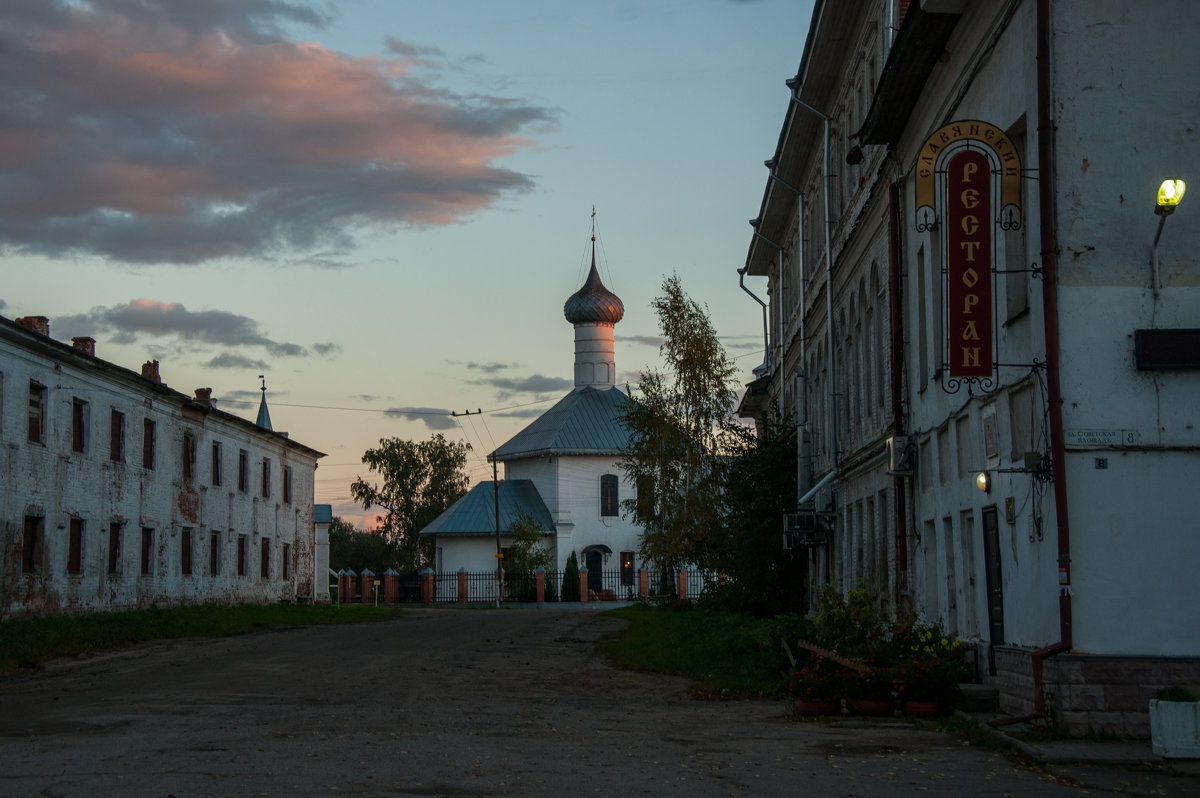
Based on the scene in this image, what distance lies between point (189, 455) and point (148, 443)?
3410 mm

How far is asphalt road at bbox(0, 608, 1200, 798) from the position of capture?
9.46 meters

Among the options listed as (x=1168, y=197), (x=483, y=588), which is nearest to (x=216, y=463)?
(x=483, y=588)

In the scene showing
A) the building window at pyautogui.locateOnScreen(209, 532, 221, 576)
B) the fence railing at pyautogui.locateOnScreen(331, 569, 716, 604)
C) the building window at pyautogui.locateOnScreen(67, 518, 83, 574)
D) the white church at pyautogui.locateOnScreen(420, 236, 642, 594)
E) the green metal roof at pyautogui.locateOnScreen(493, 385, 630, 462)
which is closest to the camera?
the building window at pyautogui.locateOnScreen(67, 518, 83, 574)

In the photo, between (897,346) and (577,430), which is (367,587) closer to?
(577,430)

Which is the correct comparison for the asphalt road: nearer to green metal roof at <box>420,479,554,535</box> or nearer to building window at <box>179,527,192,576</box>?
building window at <box>179,527,192,576</box>

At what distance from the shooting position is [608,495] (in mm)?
72688

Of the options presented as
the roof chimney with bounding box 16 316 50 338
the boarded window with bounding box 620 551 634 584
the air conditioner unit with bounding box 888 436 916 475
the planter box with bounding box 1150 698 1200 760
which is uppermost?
the roof chimney with bounding box 16 316 50 338

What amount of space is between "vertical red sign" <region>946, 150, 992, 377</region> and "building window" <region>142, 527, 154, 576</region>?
2889 cm

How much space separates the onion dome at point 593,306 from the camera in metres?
80.1

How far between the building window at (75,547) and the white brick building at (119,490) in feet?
0.13

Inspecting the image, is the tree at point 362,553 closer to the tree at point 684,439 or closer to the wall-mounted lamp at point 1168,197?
the tree at point 684,439

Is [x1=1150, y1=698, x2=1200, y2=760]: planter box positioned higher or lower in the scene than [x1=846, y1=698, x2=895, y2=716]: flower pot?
higher

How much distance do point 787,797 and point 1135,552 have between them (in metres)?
4.59

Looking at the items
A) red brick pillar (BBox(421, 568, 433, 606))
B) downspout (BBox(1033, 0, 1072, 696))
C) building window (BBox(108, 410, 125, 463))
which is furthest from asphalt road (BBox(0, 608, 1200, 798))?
red brick pillar (BBox(421, 568, 433, 606))
